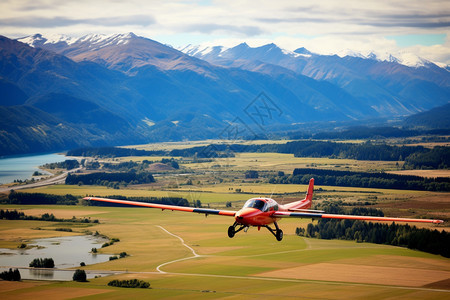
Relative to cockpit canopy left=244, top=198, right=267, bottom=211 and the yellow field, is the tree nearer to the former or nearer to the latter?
the yellow field

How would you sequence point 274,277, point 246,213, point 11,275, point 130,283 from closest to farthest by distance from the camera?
point 246,213 → point 130,283 → point 11,275 → point 274,277

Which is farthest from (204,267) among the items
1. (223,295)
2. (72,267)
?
(72,267)

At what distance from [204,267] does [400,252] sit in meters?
63.5

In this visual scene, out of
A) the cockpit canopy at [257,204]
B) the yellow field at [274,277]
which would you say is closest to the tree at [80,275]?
the yellow field at [274,277]

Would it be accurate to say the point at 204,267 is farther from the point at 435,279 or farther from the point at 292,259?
the point at 435,279

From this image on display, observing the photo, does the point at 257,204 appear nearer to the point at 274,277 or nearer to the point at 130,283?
the point at 130,283

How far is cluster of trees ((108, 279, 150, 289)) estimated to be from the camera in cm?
16425

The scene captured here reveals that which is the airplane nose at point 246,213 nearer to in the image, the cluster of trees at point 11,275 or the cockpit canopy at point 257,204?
the cockpit canopy at point 257,204

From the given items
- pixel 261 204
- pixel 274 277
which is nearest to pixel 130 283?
pixel 274 277

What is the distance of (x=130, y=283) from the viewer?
543 feet

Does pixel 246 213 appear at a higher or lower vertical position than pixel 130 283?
higher

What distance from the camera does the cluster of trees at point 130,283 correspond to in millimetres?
164250

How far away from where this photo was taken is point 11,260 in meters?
194

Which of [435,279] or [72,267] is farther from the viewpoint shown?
[72,267]
